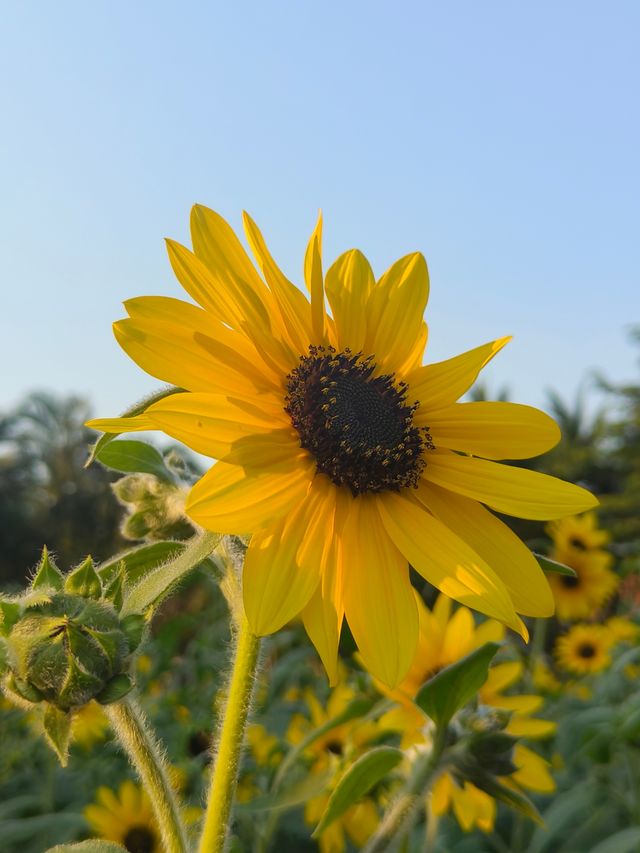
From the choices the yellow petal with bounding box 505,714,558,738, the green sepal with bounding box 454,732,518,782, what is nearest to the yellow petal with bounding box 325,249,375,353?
the green sepal with bounding box 454,732,518,782

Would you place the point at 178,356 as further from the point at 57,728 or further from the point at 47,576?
the point at 57,728

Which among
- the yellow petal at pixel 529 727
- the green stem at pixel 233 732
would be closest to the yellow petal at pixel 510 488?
the green stem at pixel 233 732

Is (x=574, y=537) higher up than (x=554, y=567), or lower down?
lower down

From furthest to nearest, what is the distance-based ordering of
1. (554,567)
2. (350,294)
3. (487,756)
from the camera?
(487,756) → (350,294) → (554,567)

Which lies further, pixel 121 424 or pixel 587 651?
pixel 587 651

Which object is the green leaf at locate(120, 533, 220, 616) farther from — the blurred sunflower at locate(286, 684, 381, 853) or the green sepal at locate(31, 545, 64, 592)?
the blurred sunflower at locate(286, 684, 381, 853)

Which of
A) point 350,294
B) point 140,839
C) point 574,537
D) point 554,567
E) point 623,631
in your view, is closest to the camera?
point 554,567

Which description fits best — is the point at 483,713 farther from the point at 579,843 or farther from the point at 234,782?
the point at 579,843

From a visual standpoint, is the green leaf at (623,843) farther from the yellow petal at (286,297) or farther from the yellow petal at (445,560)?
the yellow petal at (286,297)

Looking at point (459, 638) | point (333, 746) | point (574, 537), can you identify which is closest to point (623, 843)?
point (459, 638)
